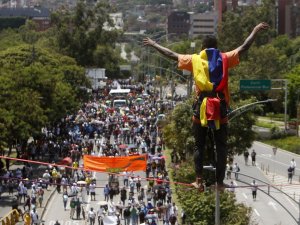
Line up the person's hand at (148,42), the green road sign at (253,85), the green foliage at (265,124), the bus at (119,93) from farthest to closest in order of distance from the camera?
the bus at (119,93)
the green foliage at (265,124)
the green road sign at (253,85)
the person's hand at (148,42)

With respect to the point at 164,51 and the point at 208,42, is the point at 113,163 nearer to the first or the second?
the point at 164,51

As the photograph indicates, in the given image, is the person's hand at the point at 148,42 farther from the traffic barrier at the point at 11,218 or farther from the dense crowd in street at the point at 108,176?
the traffic barrier at the point at 11,218

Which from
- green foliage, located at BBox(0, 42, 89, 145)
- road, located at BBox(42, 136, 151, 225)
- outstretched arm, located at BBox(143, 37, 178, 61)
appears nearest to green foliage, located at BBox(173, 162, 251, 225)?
road, located at BBox(42, 136, 151, 225)

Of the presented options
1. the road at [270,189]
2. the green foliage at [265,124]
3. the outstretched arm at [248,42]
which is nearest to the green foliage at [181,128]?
the road at [270,189]

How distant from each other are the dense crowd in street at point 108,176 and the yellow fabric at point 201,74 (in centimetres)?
650

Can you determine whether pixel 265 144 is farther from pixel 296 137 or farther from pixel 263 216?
pixel 263 216

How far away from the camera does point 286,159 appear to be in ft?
197

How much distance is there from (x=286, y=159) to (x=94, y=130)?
46.7 feet

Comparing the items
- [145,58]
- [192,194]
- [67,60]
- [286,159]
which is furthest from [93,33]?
[192,194]

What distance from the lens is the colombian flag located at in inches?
432

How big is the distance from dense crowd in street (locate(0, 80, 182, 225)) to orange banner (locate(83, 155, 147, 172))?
48 centimetres

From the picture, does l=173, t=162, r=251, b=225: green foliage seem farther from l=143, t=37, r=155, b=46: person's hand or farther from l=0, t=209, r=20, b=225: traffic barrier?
l=143, t=37, r=155, b=46: person's hand

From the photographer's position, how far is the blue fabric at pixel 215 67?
36.2 ft

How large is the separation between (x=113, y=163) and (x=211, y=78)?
593 inches
